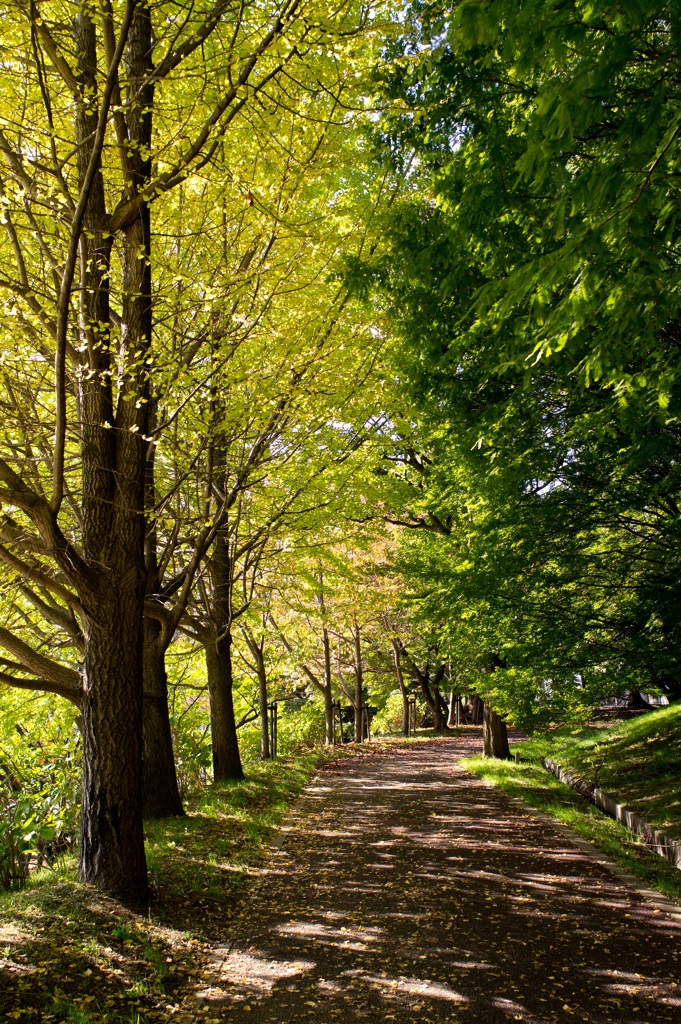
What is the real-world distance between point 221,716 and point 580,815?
6.15 meters

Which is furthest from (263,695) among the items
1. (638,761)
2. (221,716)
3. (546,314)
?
(546,314)

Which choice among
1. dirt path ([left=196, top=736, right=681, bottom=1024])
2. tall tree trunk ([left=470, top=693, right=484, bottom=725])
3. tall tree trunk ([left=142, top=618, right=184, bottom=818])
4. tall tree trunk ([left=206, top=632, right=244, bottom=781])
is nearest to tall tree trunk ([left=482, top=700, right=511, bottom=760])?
tall tree trunk ([left=206, top=632, right=244, bottom=781])

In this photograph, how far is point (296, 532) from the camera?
35.9 feet

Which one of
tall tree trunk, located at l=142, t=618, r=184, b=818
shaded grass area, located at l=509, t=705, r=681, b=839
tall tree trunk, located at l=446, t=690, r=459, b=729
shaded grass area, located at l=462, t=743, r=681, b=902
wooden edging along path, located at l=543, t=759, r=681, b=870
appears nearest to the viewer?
shaded grass area, located at l=462, t=743, r=681, b=902

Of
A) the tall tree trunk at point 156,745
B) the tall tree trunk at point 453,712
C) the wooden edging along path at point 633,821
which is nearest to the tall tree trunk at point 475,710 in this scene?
the tall tree trunk at point 453,712

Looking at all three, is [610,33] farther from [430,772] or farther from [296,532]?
[430,772]

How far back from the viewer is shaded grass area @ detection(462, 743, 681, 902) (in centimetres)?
666

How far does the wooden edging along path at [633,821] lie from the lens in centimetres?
702

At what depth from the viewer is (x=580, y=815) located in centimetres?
950

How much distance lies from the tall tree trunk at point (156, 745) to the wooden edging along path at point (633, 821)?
5.55 metres

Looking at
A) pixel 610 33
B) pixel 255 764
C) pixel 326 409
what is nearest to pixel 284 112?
pixel 326 409

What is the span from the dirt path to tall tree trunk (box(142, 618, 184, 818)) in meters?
1.65

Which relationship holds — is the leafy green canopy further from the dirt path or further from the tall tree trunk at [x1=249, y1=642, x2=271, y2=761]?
the tall tree trunk at [x1=249, y1=642, x2=271, y2=761]

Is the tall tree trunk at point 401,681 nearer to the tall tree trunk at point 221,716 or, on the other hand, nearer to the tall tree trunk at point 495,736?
the tall tree trunk at point 495,736
